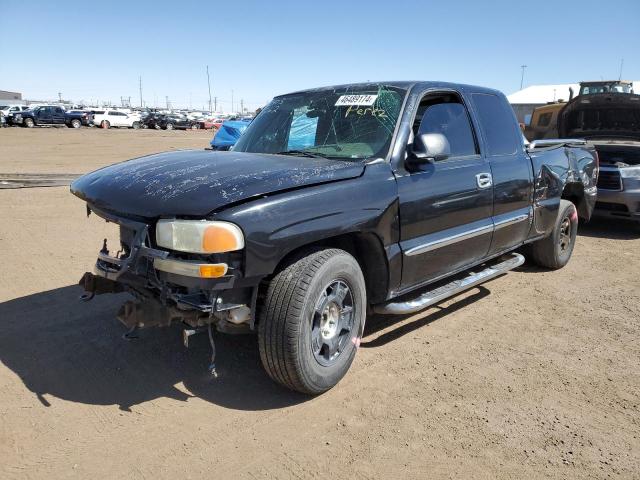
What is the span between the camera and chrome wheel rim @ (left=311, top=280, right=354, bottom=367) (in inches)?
124

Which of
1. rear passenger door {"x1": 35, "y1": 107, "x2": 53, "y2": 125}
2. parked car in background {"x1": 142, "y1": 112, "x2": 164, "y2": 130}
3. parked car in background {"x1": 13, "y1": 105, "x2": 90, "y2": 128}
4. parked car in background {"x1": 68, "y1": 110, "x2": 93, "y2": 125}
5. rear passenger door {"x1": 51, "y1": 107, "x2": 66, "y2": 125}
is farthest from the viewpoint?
parked car in background {"x1": 142, "y1": 112, "x2": 164, "y2": 130}

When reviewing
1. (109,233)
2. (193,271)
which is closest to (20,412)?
(193,271)

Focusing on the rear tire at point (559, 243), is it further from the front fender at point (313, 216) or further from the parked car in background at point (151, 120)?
the parked car in background at point (151, 120)

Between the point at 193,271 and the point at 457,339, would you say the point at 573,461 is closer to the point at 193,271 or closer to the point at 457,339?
the point at 457,339

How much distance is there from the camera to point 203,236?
8.74 feet

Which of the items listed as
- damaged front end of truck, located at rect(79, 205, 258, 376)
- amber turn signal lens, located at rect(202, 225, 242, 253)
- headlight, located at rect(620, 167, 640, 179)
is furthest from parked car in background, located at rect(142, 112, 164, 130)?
amber turn signal lens, located at rect(202, 225, 242, 253)

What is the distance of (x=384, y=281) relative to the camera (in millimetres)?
3549

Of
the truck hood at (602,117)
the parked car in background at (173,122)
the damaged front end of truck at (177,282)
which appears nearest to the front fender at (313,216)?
the damaged front end of truck at (177,282)

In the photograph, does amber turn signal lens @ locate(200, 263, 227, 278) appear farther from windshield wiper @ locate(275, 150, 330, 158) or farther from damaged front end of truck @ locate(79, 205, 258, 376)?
windshield wiper @ locate(275, 150, 330, 158)

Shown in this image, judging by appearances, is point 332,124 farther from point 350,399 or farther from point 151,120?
point 151,120

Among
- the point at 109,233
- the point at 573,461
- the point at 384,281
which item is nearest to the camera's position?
the point at 573,461

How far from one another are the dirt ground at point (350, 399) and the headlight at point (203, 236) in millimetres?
1016

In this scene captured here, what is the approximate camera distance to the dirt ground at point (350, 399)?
8.63 ft

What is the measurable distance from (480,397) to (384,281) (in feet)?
3.07
